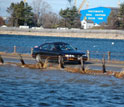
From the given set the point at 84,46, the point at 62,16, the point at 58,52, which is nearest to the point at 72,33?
the point at 62,16

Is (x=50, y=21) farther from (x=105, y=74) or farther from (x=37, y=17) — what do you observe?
(x=105, y=74)

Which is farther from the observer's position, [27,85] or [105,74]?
[105,74]

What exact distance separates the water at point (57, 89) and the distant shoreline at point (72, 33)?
4150 inches

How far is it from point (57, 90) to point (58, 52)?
1106 centimetres

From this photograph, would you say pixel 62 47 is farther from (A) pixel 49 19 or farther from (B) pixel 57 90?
(A) pixel 49 19

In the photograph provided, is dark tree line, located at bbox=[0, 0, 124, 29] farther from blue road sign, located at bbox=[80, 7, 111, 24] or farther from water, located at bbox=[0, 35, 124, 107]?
water, located at bbox=[0, 35, 124, 107]

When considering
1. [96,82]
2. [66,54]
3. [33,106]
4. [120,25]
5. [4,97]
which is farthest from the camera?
[120,25]

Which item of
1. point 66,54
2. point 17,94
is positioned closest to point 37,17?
point 66,54

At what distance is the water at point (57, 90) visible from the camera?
1606 cm

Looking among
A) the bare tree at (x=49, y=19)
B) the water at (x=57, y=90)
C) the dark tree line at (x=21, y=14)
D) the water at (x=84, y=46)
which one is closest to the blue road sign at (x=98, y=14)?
the bare tree at (x=49, y=19)

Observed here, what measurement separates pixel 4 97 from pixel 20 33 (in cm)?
12656

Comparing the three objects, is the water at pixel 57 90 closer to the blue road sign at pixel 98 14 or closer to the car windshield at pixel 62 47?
the car windshield at pixel 62 47

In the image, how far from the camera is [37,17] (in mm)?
175250

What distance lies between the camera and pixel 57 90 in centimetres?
1891
